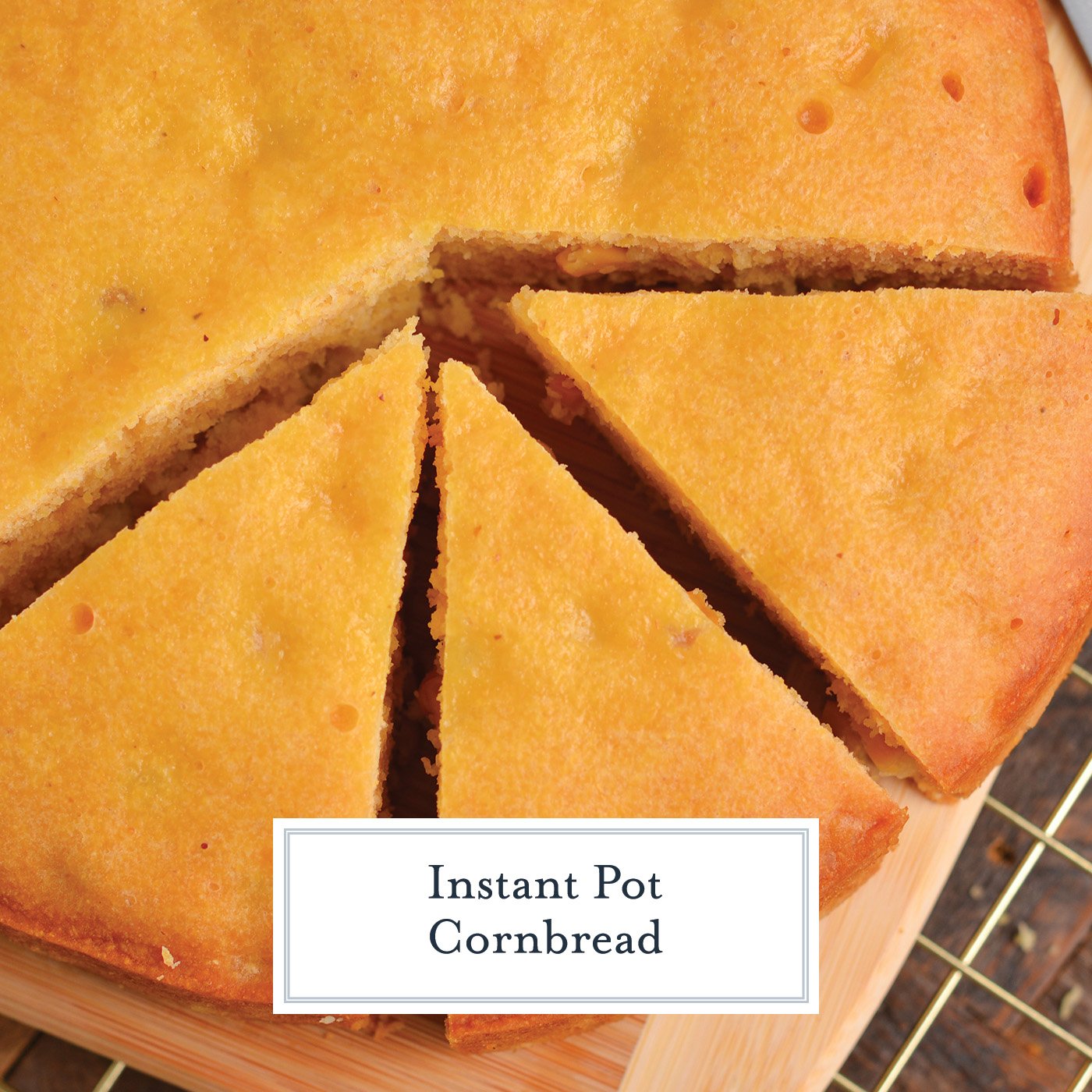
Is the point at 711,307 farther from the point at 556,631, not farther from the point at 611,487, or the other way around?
the point at 556,631

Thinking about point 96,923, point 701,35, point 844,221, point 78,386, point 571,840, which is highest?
point 701,35

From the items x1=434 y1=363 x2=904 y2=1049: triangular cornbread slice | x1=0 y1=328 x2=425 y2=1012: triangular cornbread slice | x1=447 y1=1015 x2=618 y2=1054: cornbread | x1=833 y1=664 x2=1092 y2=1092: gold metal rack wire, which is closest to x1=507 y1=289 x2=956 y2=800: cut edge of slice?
x1=434 y1=363 x2=904 y2=1049: triangular cornbread slice

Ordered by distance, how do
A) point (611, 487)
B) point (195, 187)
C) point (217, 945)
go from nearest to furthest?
1. point (217, 945)
2. point (195, 187)
3. point (611, 487)

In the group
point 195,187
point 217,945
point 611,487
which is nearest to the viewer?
point 217,945

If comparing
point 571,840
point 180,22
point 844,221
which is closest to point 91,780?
point 571,840

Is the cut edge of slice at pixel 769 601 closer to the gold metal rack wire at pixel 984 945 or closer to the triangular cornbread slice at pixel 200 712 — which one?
the triangular cornbread slice at pixel 200 712
